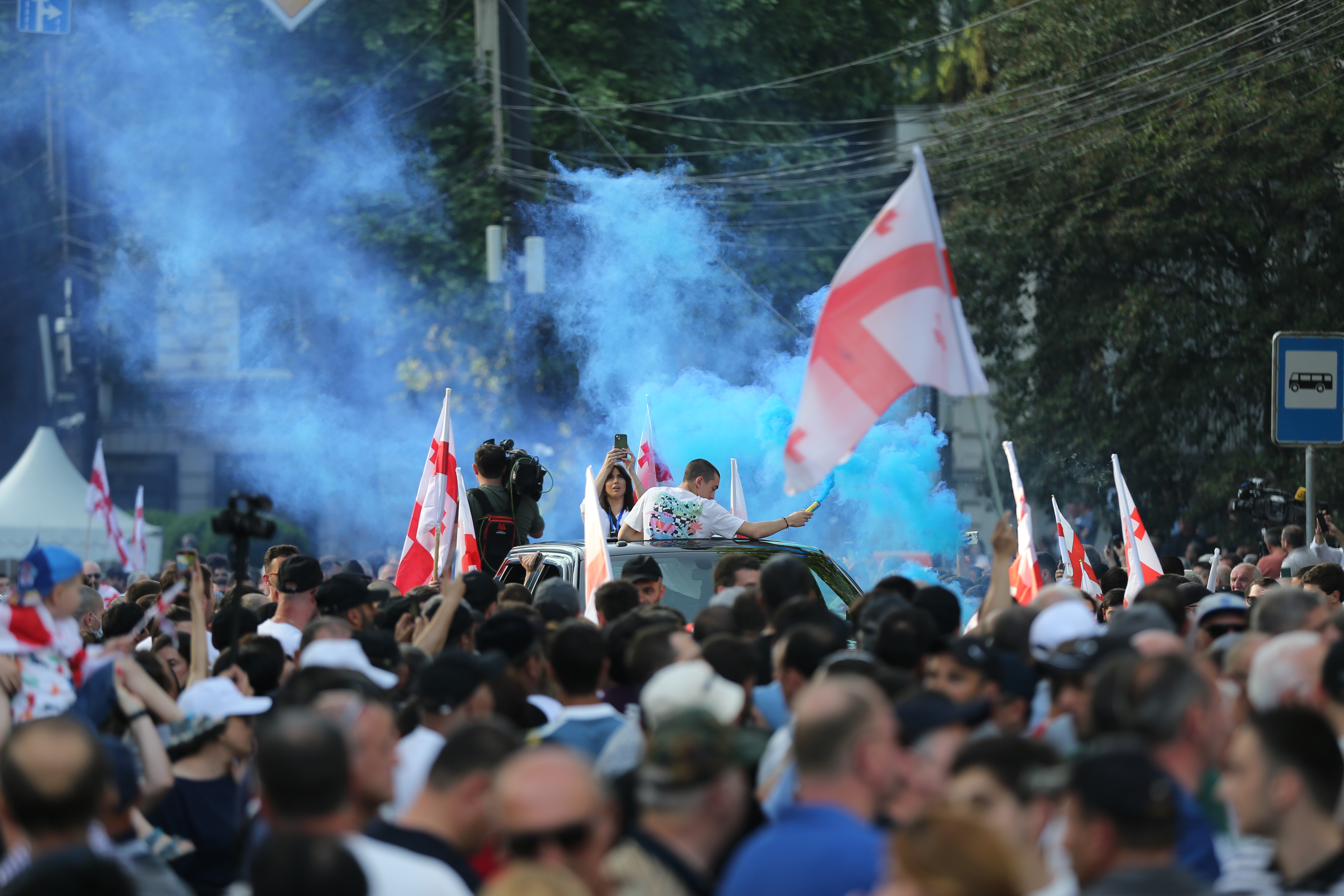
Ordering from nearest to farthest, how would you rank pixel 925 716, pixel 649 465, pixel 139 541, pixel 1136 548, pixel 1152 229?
1. pixel 925 716
2. pixel 1136 548
3. pixel 649 465
4. pixel 139 541
5. pixel 1152 229

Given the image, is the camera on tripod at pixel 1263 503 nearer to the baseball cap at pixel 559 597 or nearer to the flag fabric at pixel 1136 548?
the flag fabric at pixel 1136 548

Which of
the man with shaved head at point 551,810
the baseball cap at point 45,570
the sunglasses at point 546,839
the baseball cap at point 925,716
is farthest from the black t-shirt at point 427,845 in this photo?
the baseball cap at point 45,570

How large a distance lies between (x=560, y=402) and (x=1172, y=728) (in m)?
18.9

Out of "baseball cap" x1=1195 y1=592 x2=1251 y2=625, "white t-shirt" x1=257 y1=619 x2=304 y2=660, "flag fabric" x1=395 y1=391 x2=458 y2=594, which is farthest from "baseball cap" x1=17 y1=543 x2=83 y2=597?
"baseball cap" x1=1195 y1=592 x2=1251 y2=625

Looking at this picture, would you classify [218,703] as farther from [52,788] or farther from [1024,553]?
[1024,553]

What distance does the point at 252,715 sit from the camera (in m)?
5.70

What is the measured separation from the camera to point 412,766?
4820 mm

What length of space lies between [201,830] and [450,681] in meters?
1.06

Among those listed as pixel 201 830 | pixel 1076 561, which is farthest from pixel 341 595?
pixel 1076 561

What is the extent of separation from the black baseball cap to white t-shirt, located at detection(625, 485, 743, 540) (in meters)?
2.50

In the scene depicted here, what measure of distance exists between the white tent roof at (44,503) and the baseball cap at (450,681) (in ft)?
53.0

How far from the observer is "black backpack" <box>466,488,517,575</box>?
11164 millimetres

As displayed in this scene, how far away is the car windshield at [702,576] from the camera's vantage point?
9102 millimetres

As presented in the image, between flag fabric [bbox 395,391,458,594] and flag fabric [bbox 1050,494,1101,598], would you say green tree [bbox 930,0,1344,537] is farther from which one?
flag fabric [bbox 395,391,458,594]
